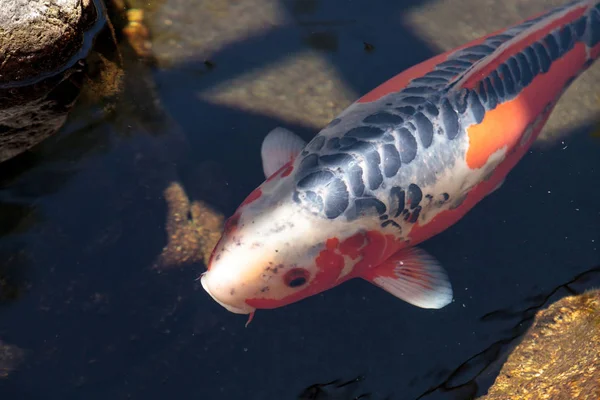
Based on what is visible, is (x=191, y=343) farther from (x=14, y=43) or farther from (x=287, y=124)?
(x=14, y=43)

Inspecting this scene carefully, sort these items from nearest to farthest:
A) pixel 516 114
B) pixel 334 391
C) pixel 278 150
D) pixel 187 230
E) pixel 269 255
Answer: pixel 269 255 → pixel 334 391 → pixel 516 114 → pixel 278 150 → pixel 187 230

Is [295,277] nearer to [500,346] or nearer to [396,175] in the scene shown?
[396,175]

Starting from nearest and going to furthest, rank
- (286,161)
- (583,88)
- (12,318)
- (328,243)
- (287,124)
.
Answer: (328,243), (12,318), (286,161), (287,124), (583,88)

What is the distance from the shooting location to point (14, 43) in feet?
12.7

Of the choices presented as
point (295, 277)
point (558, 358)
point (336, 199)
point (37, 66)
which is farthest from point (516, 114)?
point (37, 66)

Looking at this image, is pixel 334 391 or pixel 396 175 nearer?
pixel 396 175

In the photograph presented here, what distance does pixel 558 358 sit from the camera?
142 inches

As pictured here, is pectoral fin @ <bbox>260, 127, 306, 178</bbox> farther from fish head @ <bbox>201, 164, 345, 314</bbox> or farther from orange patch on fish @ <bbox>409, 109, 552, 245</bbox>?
orange patch on fish @ <bbox>409, 109, 552, 245</bbox>

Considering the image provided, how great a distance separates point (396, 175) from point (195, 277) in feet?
4.71

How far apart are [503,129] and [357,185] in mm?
1089

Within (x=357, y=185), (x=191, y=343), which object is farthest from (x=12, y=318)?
(x=357, y=185)

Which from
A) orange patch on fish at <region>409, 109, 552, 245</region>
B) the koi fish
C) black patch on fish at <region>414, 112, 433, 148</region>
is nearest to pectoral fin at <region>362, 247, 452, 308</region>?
the koi fish

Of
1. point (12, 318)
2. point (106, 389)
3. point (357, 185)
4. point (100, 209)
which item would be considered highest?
point (357, 185)

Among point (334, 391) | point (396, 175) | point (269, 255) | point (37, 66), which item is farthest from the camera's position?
point (37, 66)
